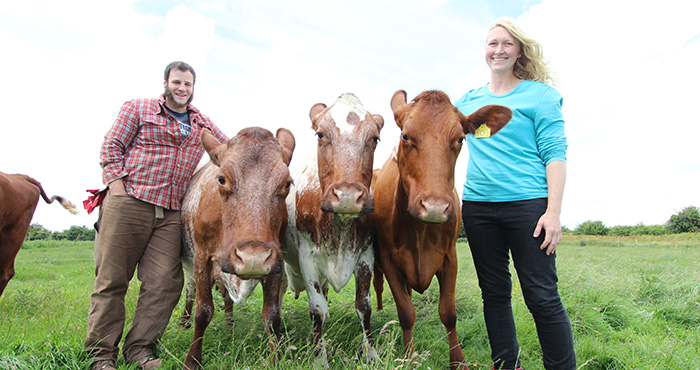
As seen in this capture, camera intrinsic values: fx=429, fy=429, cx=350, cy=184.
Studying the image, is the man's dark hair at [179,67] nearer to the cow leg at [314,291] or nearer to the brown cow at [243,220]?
the brown cow at [243,220]

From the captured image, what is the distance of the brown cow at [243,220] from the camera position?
3.60m

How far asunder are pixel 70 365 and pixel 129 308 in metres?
1.71

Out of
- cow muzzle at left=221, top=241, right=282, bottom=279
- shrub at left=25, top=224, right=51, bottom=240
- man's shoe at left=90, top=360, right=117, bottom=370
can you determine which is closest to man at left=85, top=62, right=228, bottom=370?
man's shoe at left=90, top=360, right=117, bottom=370

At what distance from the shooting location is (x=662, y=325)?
258 inches

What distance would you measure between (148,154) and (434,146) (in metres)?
3.26

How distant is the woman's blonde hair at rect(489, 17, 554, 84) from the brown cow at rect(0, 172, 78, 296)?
8159mm

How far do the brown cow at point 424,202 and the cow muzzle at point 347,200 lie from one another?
413mm

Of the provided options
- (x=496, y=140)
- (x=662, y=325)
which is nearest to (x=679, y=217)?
(x=662, y=325)

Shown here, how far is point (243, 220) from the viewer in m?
3.76

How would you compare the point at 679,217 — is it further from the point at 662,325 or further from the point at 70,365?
the point at 70,365

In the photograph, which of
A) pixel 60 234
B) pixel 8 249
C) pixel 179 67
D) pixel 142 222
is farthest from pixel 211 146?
pixel 60 234

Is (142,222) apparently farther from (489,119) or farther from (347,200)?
(489,119)

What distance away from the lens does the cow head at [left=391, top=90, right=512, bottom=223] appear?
3607 mm

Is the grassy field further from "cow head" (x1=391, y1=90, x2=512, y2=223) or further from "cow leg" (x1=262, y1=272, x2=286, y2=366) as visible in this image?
"cow head" (x1=391, y1=90, x2=512, y2=223)
